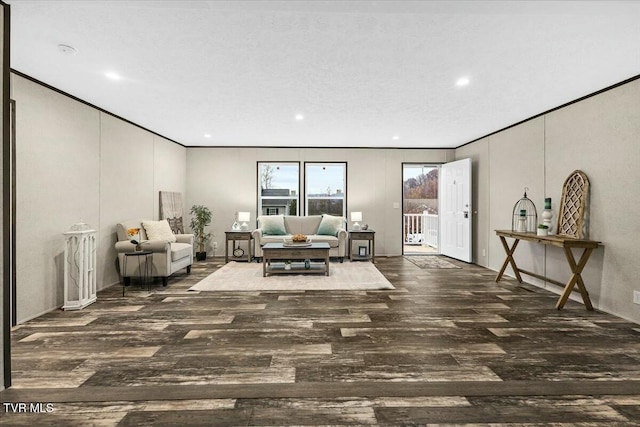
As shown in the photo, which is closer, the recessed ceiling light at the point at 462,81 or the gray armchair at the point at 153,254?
the recessed ceiling light at the point at 462,81

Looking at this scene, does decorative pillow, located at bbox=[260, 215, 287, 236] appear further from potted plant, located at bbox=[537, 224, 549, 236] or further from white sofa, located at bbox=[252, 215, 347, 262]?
potted plant, located at bbox=[537, 224, 549, 236]

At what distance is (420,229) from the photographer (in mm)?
9758

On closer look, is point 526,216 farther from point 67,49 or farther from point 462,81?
point 67,49

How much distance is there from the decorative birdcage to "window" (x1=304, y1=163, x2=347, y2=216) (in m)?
3.53

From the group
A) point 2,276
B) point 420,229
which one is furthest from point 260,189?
point 2,276

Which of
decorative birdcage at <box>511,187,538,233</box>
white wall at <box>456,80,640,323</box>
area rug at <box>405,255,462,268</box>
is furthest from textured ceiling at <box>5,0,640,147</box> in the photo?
area rug at <box>405,255,462,268</box>

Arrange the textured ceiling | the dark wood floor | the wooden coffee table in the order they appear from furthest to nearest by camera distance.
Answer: the wooden coffee table
the textured ceiling
the dark wood floor

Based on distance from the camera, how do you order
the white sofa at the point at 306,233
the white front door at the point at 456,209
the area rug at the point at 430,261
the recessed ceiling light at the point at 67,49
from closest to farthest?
1. the recessed ceiling light at the point at 67,49
2. the area rug at the point at 430,261
3. the white front door at the point at 456,209
4. the white sofa at the point at 306,233

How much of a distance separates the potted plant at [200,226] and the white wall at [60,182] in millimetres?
1641

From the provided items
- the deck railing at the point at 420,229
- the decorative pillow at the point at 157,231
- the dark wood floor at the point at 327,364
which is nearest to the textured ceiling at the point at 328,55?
the decorative pillow at the point at 157,231

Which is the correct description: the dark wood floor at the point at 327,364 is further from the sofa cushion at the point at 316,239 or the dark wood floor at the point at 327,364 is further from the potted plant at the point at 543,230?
the sofa cushion at the point at 316,239

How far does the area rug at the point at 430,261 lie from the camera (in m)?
6.18

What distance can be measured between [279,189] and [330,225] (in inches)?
62.7

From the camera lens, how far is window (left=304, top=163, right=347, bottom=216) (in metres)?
7.52
